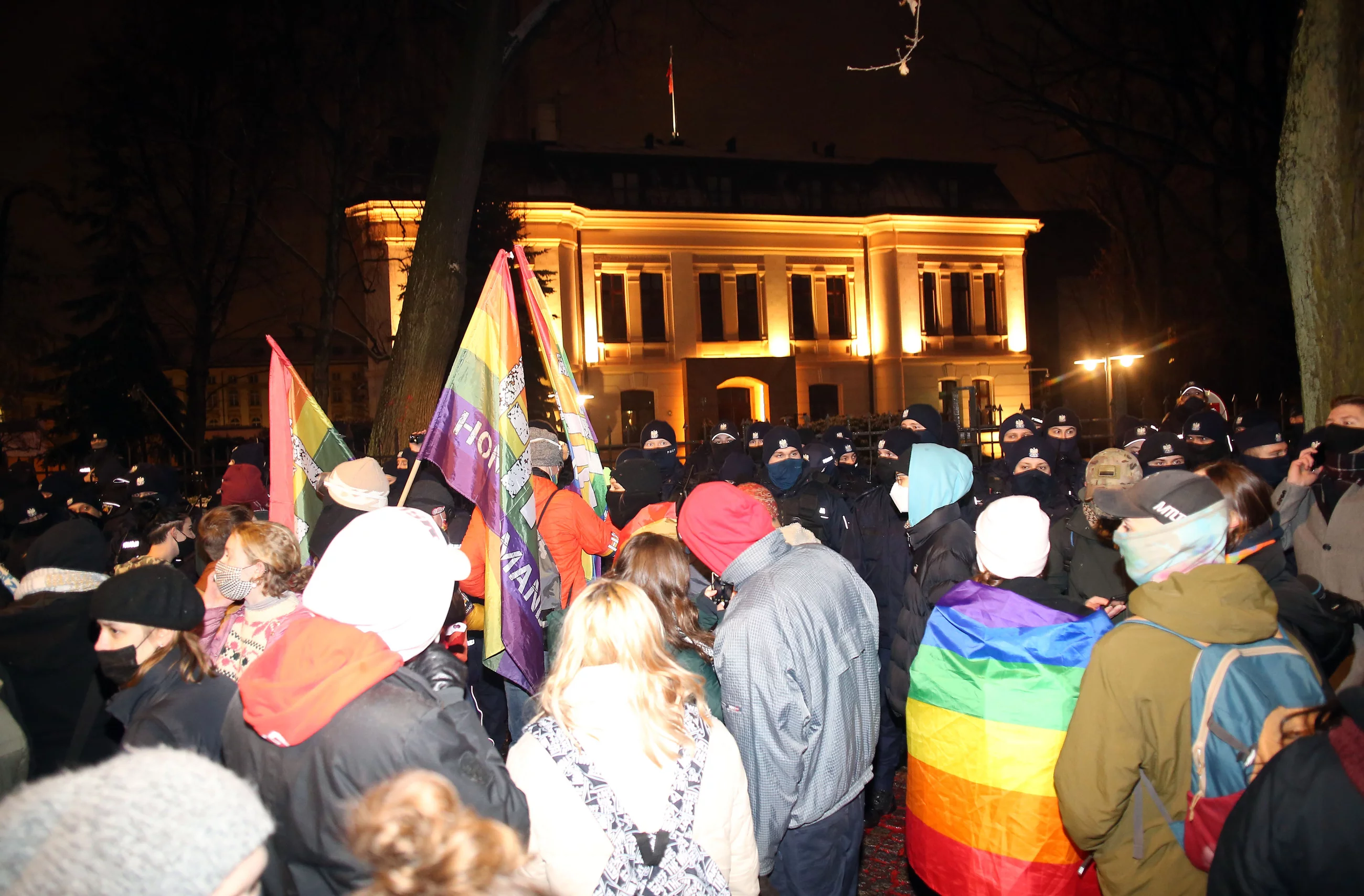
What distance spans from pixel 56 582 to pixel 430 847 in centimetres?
348

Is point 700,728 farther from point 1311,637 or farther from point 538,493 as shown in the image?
point 538,493

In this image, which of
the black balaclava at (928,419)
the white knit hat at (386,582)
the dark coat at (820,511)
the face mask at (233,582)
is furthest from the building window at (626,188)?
the white knit hat at (386,582)

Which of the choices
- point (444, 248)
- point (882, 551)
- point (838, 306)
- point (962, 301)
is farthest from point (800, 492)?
point (962, 301)

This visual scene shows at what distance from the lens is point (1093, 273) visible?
131ft

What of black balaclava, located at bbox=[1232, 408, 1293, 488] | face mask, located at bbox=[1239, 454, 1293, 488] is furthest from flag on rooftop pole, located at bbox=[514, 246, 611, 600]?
face mask, located at bbox=[1239, 454, 1293, 488]

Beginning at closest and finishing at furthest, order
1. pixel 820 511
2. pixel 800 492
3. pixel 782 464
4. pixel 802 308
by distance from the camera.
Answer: pixel 820 511 → pixel 800 492 → pixel 782 464 → pixel 802 308

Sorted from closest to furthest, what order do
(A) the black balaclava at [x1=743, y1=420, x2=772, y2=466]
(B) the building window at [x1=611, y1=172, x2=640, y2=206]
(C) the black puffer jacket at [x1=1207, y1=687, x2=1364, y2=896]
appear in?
(C) the black puffer jacket at [x1=1207, y1=687, x2=1364, y2=896], (A) the black balaclava at [x1=743, y1=420, x2=772, y2=466], (B) the building window at [x1=611, y1=172, x2=640, y2=206]

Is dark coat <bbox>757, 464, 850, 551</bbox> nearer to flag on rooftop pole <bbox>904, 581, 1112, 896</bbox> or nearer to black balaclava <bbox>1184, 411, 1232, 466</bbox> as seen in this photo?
black balaclava <bbox>1184, 411, 1232, 466</bbox>

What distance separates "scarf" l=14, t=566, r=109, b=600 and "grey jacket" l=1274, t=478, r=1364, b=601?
18.8 ft

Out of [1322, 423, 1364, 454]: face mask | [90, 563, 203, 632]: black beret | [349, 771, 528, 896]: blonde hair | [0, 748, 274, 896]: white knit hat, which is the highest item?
[1322, 423, 1364, 454]: face mask

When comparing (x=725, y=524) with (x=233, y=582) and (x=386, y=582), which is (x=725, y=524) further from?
(x=233, y=582)

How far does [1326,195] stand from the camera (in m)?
5.97

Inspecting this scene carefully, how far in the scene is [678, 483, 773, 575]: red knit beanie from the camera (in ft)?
10.5

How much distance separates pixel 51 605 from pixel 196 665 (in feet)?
4.75
